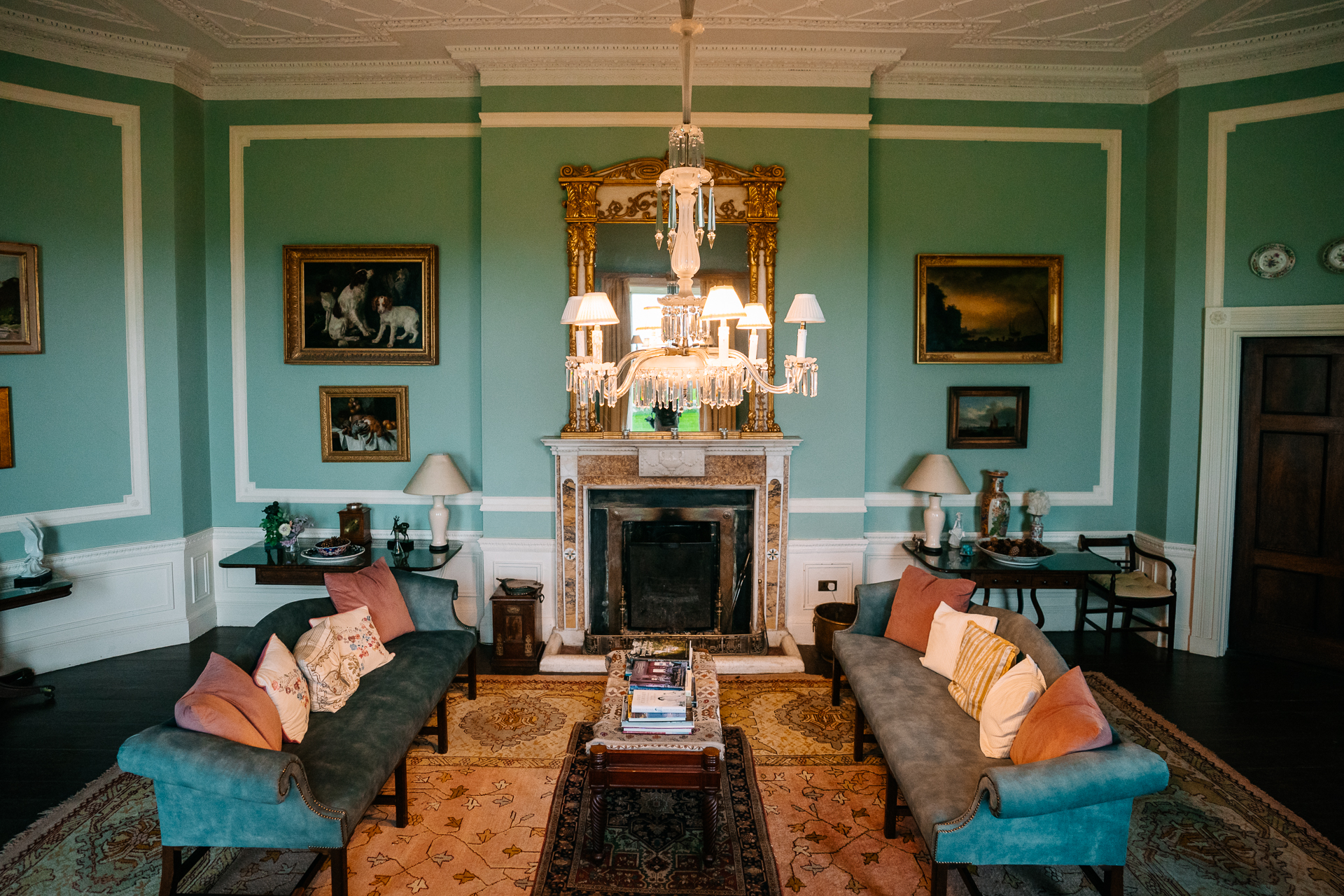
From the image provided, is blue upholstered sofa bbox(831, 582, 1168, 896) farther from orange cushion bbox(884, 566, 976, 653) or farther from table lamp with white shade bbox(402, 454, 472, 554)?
table lamp with white shade bbox(402, 454, 472, 554)

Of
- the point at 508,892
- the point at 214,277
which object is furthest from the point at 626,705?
the point at 214,277

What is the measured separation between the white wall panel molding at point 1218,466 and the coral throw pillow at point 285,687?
5497mm

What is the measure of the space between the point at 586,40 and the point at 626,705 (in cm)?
405

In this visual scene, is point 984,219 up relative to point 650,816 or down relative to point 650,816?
up

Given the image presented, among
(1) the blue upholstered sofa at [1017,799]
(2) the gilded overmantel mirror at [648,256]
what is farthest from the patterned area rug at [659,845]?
(2) the gilded overmantel mirror at [648,256]

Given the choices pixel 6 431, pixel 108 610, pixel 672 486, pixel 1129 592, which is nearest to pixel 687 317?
pixel 672 486

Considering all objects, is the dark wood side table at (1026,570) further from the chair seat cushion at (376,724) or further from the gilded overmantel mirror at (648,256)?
the chair seat cushion at (376,724)

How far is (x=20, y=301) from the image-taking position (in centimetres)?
449

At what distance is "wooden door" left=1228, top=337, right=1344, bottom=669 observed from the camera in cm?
462

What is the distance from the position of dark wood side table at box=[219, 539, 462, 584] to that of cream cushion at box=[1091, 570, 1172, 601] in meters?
4.46

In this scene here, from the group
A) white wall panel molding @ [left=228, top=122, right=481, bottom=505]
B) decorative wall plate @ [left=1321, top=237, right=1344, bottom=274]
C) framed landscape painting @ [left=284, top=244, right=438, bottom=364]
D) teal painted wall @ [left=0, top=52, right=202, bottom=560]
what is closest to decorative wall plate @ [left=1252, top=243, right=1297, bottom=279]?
decorative wall plate @ [left=1321, top=237, right=1344, bottom=274]

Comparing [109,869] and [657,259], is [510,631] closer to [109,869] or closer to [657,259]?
[109,869]

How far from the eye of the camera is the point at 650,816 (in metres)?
3.18

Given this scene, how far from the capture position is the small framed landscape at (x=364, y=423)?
526 cm
